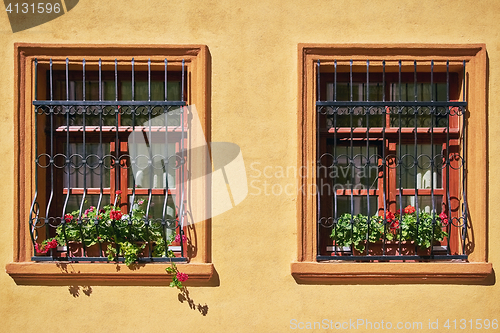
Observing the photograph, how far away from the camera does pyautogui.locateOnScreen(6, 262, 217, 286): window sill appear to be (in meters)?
3.30

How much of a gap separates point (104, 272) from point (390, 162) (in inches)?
97.9

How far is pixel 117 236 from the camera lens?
3.30 metres

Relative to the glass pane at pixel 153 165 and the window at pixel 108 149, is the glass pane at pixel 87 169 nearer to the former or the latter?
the window at pixel 108 149

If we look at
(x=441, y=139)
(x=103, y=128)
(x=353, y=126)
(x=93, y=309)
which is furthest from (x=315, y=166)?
(x=93, y=309)

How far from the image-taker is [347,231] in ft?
11.1

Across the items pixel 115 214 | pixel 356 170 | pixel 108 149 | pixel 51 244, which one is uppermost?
pixel 108 149

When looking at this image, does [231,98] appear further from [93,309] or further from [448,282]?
[448,282]

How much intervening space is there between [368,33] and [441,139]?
1078 millimetres

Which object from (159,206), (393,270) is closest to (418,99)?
(393,270)

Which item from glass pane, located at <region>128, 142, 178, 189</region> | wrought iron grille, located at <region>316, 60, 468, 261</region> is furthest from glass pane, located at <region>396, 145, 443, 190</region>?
glass pane, located at <region>128, 142, 178, 189</region>

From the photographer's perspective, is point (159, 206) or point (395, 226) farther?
point (159, 206)

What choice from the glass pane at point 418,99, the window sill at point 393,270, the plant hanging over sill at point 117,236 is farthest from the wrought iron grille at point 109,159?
the glass pane at point 418,99

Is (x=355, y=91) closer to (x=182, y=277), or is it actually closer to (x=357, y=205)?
(x=357, y=205)

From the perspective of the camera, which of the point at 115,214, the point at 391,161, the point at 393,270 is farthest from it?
the point at 391,161
